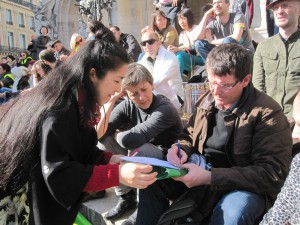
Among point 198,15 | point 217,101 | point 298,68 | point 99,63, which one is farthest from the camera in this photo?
point 198,15

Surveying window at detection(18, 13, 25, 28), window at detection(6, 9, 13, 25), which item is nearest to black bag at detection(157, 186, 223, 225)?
window at detection(6, 9, 13, 25)

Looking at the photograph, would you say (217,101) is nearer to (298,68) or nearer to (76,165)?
(76,165)

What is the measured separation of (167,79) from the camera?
4.40 m

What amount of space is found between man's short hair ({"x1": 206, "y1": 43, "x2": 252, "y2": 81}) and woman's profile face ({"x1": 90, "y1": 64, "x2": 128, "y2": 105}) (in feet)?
2.08

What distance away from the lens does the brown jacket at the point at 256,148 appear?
2.08m

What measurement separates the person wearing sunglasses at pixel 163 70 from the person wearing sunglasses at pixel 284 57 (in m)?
1.24

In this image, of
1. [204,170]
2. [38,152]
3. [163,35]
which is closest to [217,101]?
[204,170]

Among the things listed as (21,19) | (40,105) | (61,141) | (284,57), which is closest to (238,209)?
(61,141)

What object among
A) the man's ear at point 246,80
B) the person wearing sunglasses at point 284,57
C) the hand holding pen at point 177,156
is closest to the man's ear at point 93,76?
the hand holding pen at point 177,156

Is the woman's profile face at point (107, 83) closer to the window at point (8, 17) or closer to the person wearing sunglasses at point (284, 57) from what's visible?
the person wearing sunglasses at point (284, 57)

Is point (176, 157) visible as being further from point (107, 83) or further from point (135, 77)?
point (135, 77)

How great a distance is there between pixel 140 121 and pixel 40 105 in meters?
1.46

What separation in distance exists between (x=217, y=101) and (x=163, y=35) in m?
3.83

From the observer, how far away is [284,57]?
3377 mm
